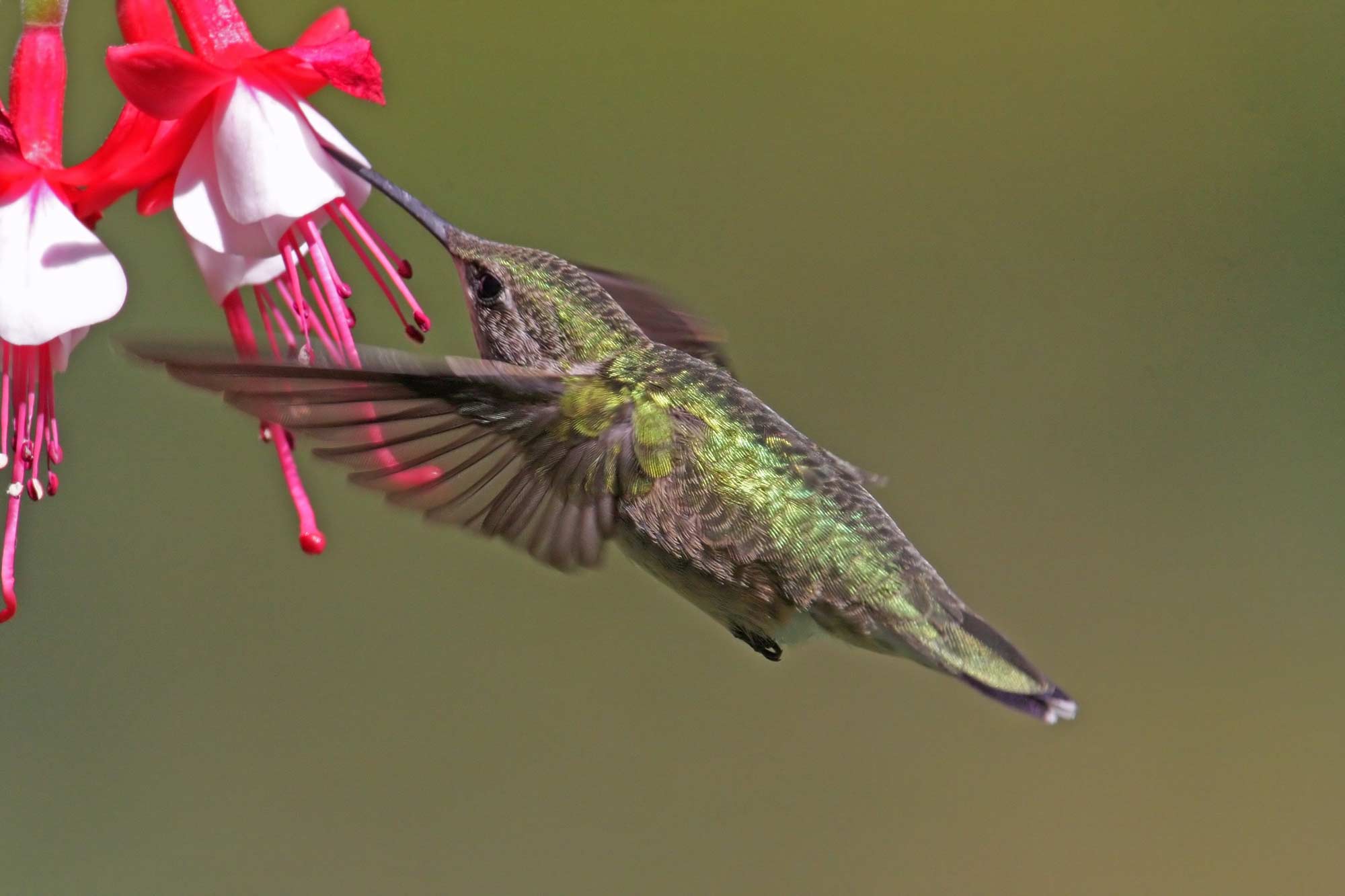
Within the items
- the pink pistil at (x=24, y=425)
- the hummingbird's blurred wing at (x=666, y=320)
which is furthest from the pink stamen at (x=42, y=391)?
the hummingbird's blurred wing at (x=666, y=320)

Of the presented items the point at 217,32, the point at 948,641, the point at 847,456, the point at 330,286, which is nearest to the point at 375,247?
the point at 330,286

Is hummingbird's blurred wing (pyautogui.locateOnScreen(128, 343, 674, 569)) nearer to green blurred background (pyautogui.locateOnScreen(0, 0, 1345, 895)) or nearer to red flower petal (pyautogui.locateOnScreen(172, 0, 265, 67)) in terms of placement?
red flower petal (pyautogui.locateOnScreen(172, 0, 265, 67))

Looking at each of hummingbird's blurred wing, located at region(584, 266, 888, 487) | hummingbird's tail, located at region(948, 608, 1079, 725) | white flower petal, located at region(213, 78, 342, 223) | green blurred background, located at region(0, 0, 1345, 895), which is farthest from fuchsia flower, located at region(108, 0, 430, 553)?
green blurred background, located at region(0, 0, 1345, 895)

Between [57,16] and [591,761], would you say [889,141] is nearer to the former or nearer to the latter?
[591,761]

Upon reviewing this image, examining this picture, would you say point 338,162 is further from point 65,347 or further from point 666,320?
point 666,320

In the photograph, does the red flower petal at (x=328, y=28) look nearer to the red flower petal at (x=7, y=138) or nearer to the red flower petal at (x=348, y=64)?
the red flower petal at (x=348, y=64)

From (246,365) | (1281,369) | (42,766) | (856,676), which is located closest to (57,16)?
(246,365)

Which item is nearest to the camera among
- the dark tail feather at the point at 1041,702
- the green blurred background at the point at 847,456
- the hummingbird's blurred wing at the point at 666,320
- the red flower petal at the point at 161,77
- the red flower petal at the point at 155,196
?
the red flower petal at the point at 161,77
